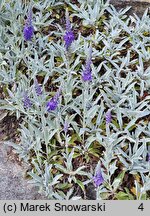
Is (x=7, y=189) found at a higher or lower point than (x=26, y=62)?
lower

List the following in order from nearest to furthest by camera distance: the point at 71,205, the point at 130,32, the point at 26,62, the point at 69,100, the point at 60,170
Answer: the point at 71,205, the point at 60,170, the point at 69,100, the point at 26,62, the point at 130,32

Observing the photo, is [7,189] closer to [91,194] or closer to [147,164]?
[91,194]

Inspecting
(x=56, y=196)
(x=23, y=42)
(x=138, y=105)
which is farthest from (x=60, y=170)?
(x=23, y=42)

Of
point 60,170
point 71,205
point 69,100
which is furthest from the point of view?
point 69,100

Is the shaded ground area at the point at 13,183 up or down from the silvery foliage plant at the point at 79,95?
down

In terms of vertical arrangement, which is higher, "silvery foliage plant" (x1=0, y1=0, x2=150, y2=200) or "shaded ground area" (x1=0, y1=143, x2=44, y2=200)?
"silvery foliage plant" (x1=0, y1=0, x2=150, y2=200)
